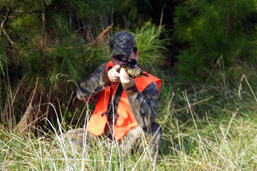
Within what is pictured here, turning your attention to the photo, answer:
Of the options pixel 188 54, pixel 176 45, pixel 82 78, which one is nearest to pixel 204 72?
pixel 188 54

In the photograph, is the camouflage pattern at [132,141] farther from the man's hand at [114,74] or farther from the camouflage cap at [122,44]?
the camouflage cap at [122,44]

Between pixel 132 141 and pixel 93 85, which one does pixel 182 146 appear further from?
pixel 93 85

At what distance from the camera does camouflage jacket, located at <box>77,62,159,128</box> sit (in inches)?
82.2

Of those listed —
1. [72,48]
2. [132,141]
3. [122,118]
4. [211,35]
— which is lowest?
[132,141]

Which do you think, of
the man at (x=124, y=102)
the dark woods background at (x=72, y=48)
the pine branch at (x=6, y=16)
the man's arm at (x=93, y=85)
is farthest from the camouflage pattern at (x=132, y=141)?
the pine branch at (x=6, y=16)

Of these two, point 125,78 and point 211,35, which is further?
point 211,35

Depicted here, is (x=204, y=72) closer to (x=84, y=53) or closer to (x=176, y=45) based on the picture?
(x=176, y=45)

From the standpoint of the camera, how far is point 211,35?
3393mm

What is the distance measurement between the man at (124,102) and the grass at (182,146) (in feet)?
0.41

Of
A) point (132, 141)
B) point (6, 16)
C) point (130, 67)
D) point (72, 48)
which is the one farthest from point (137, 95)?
point (6, 16)

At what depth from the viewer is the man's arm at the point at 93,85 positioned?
7.13 ft

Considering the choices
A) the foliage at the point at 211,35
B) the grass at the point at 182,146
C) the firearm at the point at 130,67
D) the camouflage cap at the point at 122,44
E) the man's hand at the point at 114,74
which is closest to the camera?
the grass at the point at 182,146

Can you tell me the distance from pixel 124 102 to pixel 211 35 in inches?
60.3

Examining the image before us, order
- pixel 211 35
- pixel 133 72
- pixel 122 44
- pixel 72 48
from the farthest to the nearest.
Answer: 1. pixel 211 35
2. pixel 72 48
3. pixel 122 44
4. pixel 133 72
